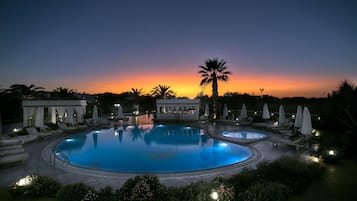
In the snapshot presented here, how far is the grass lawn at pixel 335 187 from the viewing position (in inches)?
237

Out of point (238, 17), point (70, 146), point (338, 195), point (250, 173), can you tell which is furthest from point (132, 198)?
point (238, 17)

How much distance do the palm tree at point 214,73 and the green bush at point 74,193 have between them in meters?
20.1

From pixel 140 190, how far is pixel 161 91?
32900 mm

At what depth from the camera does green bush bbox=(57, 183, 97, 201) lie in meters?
5.46

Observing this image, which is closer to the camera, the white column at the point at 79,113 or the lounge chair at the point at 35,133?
the lounge chair at the point at 35,133

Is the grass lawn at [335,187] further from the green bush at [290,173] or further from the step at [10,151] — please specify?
the step at [10,151]

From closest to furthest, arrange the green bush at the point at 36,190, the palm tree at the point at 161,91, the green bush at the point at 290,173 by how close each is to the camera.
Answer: the green bush at the point at 36,190, the green bush at the point at 290,173, the palm tree at the point at 161,91

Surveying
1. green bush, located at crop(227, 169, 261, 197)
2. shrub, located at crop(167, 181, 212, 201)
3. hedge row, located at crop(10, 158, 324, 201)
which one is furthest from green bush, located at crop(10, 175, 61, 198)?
green bush, located at crop(227, 169, 261, 197)

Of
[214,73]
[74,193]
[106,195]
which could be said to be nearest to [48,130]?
[74,193]

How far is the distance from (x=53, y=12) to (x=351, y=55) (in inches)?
798

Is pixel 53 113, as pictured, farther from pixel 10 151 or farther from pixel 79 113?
pixel 10 151

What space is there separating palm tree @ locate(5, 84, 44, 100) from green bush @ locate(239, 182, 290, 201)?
1155 inches

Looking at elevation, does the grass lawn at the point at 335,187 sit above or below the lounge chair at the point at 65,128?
below

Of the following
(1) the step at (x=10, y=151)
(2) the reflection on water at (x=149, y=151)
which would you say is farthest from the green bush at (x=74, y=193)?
(1) the step at (x=10, y=151)
